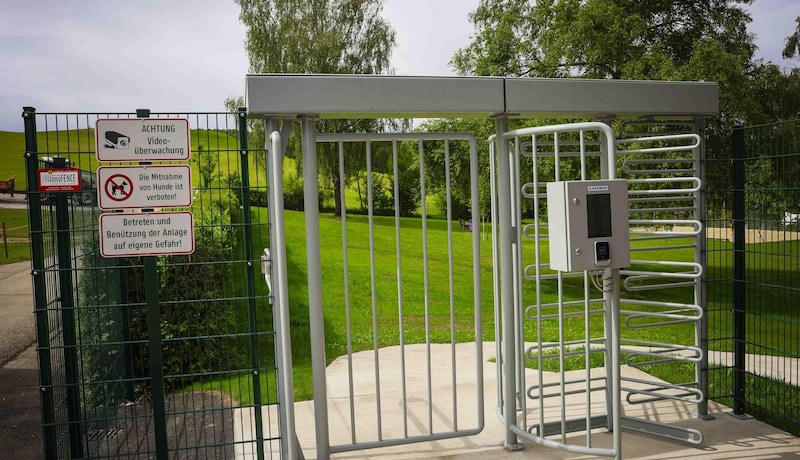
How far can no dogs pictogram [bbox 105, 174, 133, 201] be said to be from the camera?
12.0 feet

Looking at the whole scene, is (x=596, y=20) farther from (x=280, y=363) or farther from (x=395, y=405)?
(x=280, y=363)

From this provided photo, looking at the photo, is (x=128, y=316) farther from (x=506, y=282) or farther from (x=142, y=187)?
(x=506, y=282)

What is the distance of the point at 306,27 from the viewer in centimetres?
2250

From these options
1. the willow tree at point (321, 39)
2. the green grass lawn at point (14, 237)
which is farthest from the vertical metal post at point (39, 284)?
the willow tree at point (321, 39)

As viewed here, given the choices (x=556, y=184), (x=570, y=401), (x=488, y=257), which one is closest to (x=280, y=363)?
(x=556, y=184)

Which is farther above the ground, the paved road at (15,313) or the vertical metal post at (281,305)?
the vertical metal post at (281,305)

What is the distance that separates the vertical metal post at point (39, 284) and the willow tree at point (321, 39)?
18038 mm

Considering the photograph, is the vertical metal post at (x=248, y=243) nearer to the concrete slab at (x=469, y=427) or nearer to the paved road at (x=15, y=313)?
the concrete slab at (x=469, y=427)

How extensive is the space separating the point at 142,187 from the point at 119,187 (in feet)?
0.39

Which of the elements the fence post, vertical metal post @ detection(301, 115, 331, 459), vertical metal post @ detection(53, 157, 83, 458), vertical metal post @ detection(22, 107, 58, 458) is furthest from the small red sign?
vertical metal post @ detection(301, 115, 331, 459)

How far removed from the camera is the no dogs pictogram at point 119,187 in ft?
12.0

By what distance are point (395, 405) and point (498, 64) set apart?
10580 mm

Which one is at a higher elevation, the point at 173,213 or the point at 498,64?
the point at 498,64

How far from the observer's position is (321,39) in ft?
72.9
